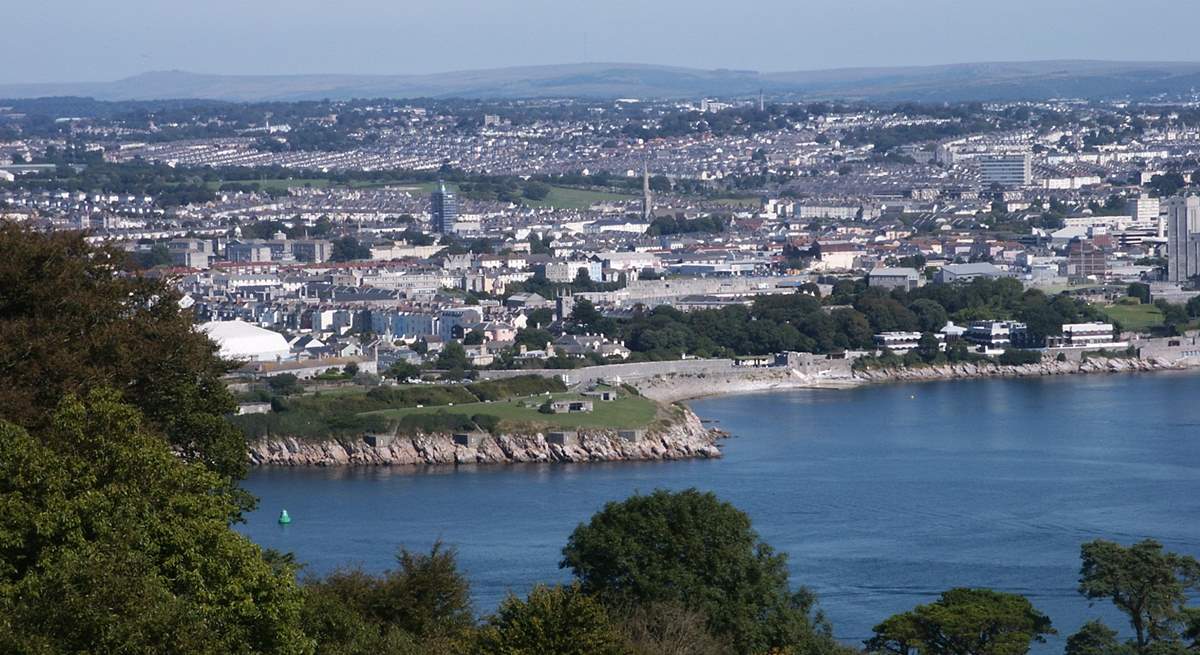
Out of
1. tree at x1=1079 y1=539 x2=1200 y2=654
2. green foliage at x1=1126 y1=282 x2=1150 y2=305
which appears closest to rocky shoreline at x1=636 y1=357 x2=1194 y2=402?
green foliage at x1=1126 y1=282 x2=1150 y2=305

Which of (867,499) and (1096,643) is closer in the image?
(1096,643)

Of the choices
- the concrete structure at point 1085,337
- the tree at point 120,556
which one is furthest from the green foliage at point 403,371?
the tree at point 120,556

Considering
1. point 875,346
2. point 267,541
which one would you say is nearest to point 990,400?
point 875,346

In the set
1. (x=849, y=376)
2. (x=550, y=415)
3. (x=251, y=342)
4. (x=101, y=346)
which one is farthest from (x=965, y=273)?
(x=101, y=346)

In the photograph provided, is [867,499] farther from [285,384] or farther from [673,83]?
[673,83]

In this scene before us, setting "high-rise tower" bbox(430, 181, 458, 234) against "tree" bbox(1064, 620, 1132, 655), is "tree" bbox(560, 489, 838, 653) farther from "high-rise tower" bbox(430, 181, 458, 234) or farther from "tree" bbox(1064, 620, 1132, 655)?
"high-rise tower" bbox(430, 181, 458, 234)

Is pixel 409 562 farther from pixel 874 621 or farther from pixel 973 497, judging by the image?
pixel 973 497
